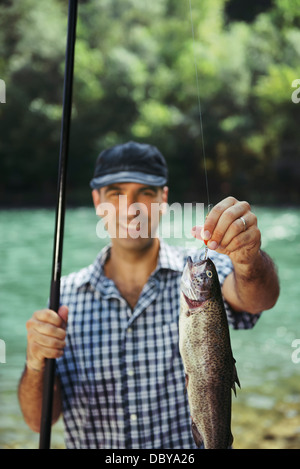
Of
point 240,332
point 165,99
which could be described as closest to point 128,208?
point 240,332

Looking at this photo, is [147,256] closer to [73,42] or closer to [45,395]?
[45,395]

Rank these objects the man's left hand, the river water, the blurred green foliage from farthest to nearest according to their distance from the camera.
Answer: the blurred green foliage, the river water, the man's left hand

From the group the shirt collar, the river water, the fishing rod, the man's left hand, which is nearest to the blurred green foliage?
the river water

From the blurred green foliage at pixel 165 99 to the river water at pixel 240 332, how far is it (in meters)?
1.18

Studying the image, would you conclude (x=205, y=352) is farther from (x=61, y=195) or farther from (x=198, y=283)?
(x=61, y=195)

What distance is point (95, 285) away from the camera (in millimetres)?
1781

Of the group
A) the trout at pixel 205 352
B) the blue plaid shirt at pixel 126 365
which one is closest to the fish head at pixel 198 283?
the trout at pixel 205 352

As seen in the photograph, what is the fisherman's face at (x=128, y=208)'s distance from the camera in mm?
1733

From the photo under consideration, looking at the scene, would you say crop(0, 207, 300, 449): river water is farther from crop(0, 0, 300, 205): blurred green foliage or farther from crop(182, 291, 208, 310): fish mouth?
crop(182, 291, 208, 310): fish mouth

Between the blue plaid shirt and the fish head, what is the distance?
571 millimetres

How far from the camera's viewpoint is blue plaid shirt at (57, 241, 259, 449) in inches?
66.5

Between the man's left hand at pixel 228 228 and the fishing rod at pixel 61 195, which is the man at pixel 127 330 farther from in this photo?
the man's left hand at pixel 228 228

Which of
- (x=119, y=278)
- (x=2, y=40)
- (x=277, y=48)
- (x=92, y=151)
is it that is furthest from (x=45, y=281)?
(x=119, y=278)

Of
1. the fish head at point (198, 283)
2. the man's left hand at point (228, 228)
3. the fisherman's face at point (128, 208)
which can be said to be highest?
the fisherman's face at point (128, 208)
